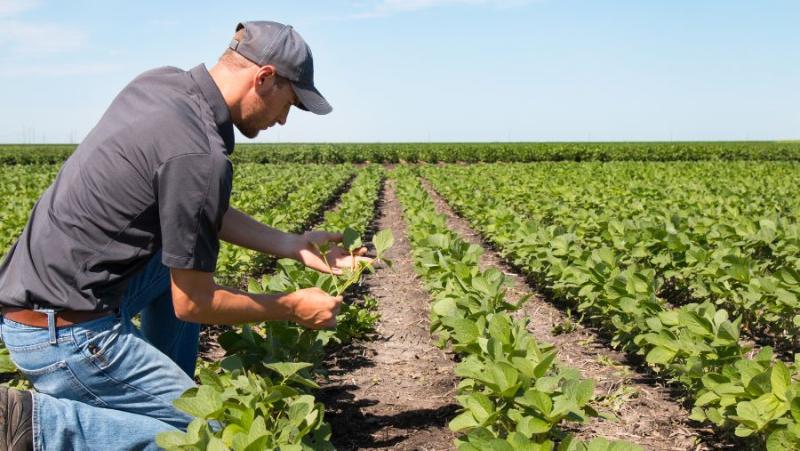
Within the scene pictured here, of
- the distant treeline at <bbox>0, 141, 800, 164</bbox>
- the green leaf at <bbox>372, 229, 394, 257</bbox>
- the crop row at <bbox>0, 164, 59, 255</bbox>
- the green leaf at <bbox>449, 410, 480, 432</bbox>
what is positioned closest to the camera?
the green leaf at <bbox>449, 410, 480, 432</bbox>

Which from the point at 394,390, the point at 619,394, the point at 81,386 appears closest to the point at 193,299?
the point at 81,386

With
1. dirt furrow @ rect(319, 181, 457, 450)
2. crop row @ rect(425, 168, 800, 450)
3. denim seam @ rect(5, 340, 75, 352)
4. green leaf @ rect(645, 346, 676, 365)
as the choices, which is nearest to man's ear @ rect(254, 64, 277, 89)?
denim seam @ rect(5, 340, 75, 352)

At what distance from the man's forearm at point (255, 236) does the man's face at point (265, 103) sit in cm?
70

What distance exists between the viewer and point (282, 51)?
229 centimetres

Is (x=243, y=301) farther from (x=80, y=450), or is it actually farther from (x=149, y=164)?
(x=80, y=450)

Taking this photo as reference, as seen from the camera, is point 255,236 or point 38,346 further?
point 255,236

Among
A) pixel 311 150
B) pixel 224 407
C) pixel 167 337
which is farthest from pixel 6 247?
pixel 311 150

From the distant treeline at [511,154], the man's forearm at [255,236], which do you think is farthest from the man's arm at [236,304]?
the distant treeline at [511,154]

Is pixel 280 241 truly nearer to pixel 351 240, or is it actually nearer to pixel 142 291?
pixel 351 240

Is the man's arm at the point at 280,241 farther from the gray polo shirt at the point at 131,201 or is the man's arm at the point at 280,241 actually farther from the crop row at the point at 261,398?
the gray polo shirt at the point at 131,201

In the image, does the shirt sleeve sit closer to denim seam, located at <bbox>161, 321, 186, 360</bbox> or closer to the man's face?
the man's face

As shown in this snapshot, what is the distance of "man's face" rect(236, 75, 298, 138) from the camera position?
2.36 m

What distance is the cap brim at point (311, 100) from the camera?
240 cm

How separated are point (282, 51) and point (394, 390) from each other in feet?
8.08
